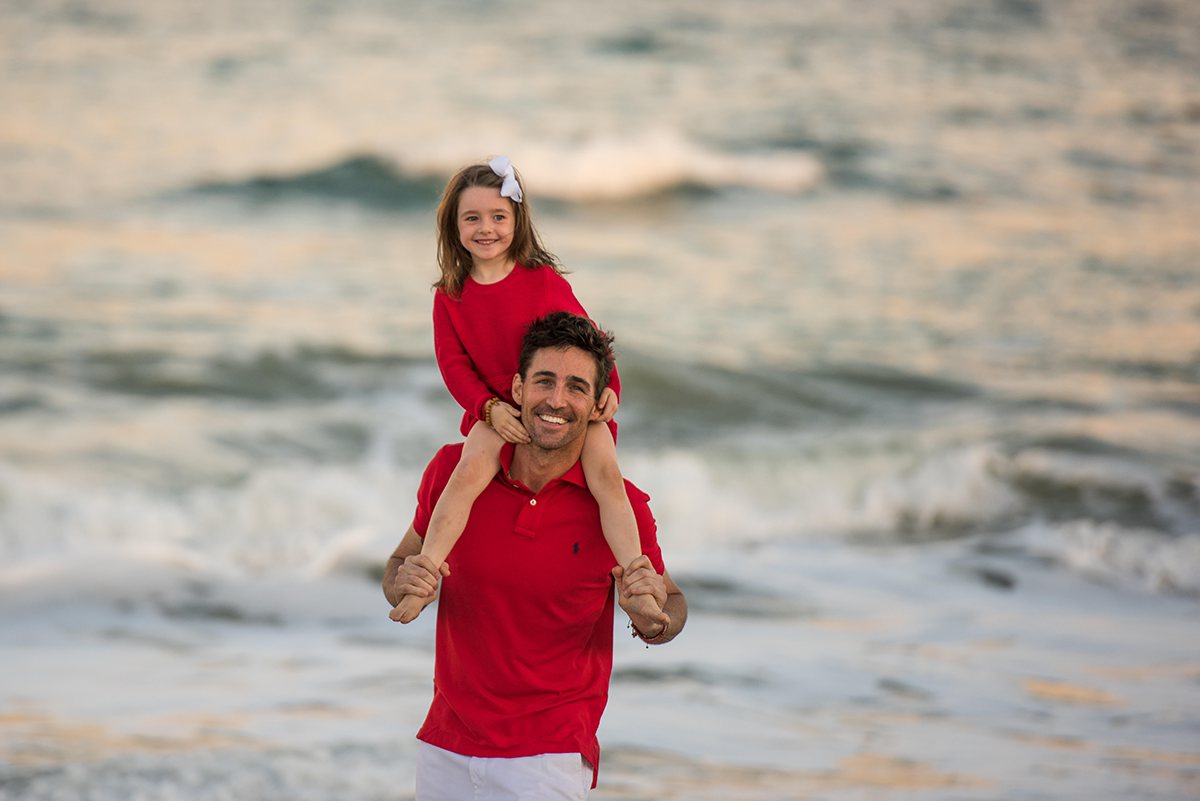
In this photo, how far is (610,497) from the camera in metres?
3.08

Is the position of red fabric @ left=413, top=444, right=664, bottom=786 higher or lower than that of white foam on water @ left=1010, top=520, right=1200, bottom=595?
higher

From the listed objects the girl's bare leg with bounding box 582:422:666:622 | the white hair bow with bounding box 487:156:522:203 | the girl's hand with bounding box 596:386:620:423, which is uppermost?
the white hair bow with bounding box 487:156:522:203

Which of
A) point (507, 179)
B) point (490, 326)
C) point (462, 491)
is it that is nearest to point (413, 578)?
point (462, 491)

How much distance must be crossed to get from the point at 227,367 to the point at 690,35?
13784mm

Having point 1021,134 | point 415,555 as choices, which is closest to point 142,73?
point 1021,134

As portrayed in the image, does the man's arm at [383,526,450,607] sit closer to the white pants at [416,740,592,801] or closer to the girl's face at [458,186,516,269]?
the white pants at [416,740,592,801]

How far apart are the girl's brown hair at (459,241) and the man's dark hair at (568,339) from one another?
0.19 metres

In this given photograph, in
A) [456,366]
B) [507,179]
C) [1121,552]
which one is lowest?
[1121,552]

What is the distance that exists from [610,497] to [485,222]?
600 mm

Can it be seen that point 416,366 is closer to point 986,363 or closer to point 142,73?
point 986,363

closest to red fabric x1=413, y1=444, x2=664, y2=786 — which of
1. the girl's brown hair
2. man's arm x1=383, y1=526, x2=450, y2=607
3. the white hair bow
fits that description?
man's arm x1=383, y1=526, x2=450, y2=607

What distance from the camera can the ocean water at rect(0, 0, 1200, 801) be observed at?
19.5ft

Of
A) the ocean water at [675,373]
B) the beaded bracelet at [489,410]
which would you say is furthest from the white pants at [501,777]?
the ocean water at [675,373]

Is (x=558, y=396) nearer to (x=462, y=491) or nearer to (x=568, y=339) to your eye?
(x=568, y=339)
